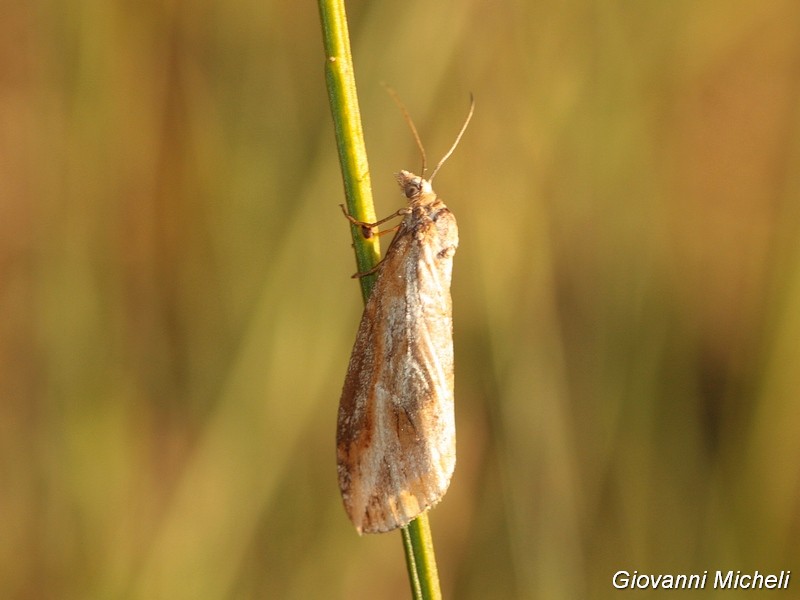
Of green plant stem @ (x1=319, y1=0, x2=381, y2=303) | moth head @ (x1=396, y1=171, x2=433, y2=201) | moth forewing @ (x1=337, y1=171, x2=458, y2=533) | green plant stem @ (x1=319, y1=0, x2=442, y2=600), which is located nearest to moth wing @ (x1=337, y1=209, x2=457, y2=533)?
moth forewing @ (x1=337, y1=171, x2=458, y2=533)

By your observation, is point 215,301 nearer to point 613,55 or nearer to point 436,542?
point 436,542

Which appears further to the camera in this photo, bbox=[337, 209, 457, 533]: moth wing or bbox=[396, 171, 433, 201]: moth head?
bbox=[396, 171, 433, 201]: moth head

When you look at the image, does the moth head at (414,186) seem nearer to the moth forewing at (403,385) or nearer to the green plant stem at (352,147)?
the moth forewing at (403,385)

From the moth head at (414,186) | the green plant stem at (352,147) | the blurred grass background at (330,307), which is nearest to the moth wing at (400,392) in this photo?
the moth head at (414,186)

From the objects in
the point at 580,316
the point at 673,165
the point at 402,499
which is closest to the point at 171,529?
the point at 402,499

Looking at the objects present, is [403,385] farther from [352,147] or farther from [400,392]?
[352,147]

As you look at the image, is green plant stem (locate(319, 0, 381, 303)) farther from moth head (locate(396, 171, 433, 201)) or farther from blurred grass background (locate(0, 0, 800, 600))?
blurred grass background (locate(0, 0, 800, 600))
